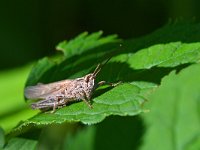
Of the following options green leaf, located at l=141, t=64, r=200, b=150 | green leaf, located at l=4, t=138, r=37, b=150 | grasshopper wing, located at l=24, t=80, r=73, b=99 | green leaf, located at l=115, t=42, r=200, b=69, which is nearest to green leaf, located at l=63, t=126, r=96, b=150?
green leaf, located at l=141, t=64, r=200, b=150

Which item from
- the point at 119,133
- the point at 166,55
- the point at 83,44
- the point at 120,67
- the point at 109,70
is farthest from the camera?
the point at 83,44

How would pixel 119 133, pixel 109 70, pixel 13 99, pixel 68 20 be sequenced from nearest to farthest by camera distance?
1. pixel 109 70
2. pixel 119 133
3. pixel 13 99
4. pixel 68 20

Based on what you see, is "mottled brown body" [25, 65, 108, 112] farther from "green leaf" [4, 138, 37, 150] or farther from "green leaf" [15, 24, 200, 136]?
"green leaf" [4, 138, 37, 150]

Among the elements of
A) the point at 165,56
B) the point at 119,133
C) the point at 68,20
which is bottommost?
the point at 119,133

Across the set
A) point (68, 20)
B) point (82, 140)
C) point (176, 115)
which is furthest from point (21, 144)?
point (68, 20)

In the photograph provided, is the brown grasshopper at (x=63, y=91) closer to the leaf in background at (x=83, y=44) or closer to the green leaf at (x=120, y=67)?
the green leaf at (x=120, y=67)

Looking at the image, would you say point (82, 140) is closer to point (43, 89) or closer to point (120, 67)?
point (43, 89)

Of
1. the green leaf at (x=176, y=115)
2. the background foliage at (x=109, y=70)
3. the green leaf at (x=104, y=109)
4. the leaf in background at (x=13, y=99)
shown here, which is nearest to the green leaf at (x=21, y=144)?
the background foliage at (x=109, y=70)
